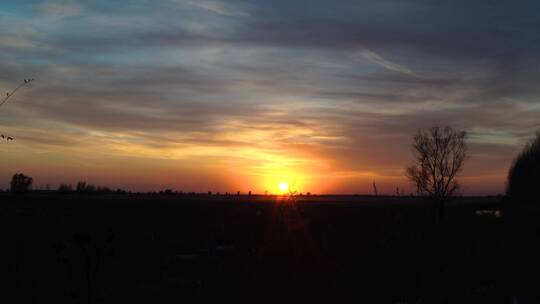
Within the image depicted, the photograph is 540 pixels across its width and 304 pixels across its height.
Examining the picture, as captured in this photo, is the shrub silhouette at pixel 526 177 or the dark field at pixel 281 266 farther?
the shrub silhouette at pixel 526 177

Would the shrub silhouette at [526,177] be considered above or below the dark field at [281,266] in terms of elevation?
above

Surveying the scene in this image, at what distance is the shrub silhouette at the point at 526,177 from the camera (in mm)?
75294

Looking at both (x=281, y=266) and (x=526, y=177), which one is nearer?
(x=281, y=266)

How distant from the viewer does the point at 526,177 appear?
262 ft

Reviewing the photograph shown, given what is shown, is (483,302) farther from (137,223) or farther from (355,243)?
(137,223)

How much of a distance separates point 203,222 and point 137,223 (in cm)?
685

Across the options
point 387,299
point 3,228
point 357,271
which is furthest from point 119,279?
point 3,228

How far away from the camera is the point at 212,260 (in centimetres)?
2962

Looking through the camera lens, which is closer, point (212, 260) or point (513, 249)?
point (212, 260)

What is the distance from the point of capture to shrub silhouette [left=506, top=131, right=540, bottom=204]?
7529 centimetres

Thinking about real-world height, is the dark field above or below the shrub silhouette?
below

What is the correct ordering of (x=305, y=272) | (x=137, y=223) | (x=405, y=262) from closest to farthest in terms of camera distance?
(x=305, y=272), (x=405, y=262), (x=137, y=223)

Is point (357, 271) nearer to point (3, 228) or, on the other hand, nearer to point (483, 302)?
point (483, 302)

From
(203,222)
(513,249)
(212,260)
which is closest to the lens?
(212,260)
